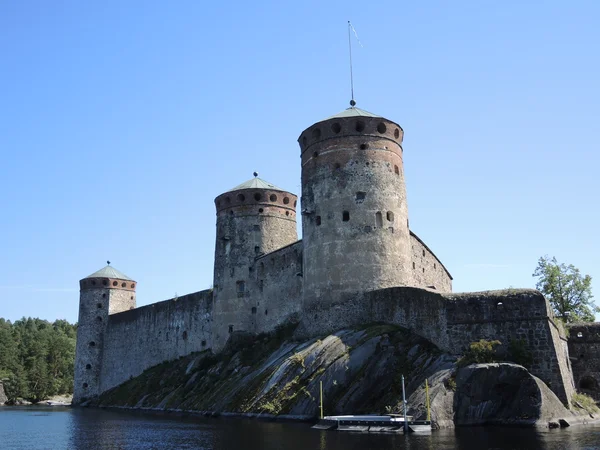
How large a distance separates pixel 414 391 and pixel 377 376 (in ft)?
8.33

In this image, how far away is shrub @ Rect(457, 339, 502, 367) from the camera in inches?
1032

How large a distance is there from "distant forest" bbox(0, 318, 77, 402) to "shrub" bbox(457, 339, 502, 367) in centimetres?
6381

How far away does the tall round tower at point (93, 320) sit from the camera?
6366 centimetres

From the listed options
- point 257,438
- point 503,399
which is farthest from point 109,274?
point 503,399

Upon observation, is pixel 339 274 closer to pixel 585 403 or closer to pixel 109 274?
pixel 585 403

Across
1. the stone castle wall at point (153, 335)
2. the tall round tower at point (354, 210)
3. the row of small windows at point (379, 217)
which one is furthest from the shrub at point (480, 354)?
the stone castle wall at point (153, 335)

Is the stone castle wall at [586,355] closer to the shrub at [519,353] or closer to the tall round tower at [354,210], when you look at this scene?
the shrub at [519,353]

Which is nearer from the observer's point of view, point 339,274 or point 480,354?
point 480,354

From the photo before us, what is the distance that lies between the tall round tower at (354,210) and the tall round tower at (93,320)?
34.3 metres

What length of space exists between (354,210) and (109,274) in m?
38.0

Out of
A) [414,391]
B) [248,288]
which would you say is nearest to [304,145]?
[248,288]

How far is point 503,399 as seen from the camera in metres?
24.7

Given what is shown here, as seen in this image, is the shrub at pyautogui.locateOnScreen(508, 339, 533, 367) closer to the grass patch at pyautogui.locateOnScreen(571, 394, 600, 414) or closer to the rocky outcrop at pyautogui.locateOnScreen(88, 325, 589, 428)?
the rocky outcrop at pyautogui.locateOnScreen(88, 325, 589, 428)

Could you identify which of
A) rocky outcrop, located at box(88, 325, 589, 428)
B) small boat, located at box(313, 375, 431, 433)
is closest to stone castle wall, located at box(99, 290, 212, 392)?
rocky outcrop, located at box(88, 325, 589, 428)
